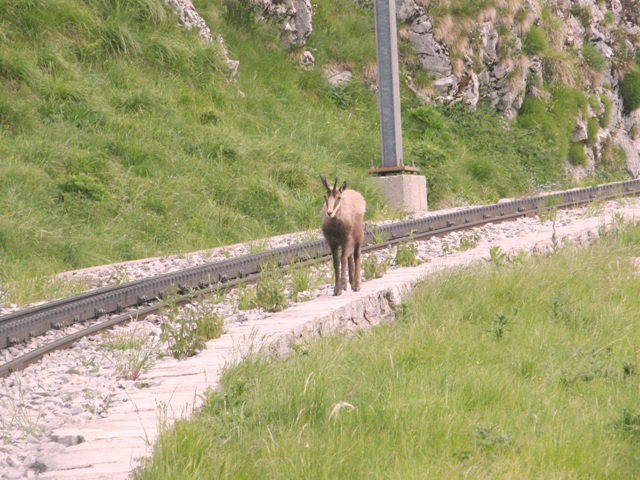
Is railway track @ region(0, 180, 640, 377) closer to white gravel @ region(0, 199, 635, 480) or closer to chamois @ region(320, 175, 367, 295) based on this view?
white gravel @ region(0, 199, 635, 480)

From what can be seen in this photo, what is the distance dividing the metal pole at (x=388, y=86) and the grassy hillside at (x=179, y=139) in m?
0.83

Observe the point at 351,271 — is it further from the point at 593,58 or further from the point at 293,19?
the point at 593,58

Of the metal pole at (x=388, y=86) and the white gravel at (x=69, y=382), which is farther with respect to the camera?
the metal pole at (x=388, y=86)

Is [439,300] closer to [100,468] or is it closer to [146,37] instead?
[100,468]

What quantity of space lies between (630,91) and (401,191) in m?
19.2

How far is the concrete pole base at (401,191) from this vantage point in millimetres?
19391

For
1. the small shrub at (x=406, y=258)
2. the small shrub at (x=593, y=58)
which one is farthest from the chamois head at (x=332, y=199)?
the small shrub at (x=593, y=58)

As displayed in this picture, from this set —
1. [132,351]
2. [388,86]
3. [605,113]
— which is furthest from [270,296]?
[605,113]

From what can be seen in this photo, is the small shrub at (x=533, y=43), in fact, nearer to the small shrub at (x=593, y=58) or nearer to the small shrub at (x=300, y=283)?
the small shrub at (x=593, y=58)

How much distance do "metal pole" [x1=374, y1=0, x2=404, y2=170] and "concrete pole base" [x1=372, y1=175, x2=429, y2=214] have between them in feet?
1.33

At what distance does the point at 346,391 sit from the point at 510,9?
2719 cm

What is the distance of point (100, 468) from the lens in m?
4.33

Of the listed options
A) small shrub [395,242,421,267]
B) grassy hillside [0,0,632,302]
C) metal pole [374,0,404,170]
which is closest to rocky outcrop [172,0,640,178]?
grassy hillside [0,0,632,302]

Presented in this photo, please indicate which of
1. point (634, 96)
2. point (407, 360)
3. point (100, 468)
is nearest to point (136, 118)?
point (407, 360)
